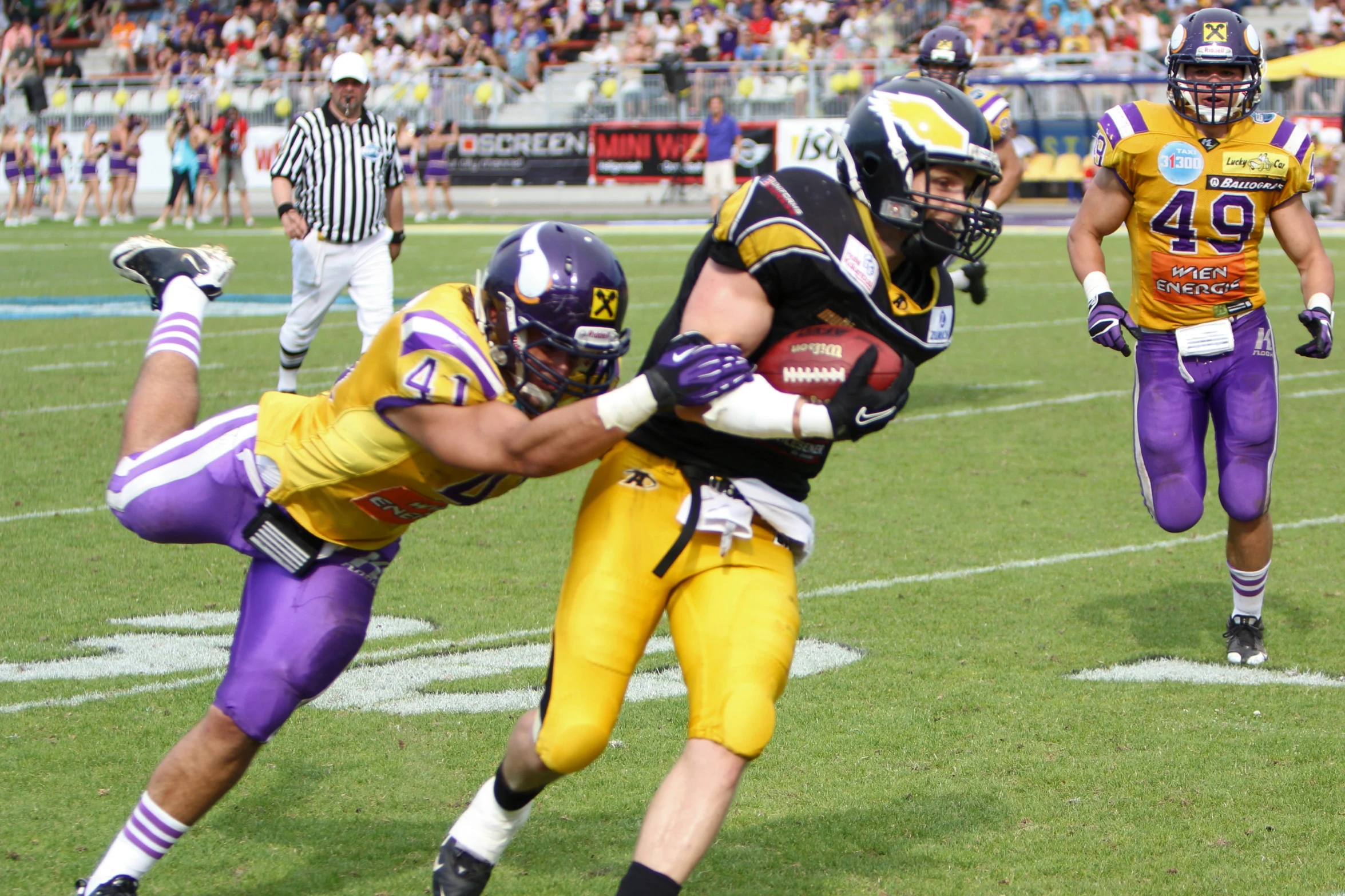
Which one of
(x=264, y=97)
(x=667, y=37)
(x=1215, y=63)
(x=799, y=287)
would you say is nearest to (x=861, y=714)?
(x=799, y=287)

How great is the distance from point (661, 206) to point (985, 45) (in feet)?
20.3

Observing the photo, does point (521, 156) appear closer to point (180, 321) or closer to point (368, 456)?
point (180, 321)

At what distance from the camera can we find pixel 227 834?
3.66m

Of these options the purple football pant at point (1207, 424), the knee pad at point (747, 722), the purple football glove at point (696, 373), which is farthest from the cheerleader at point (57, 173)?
the knee pad at point (747, 722)

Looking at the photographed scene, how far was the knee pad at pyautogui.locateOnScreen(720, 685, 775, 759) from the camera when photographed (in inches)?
111

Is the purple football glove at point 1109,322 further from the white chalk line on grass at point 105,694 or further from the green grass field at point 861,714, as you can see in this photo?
the white chalk line on grass at point 105,694

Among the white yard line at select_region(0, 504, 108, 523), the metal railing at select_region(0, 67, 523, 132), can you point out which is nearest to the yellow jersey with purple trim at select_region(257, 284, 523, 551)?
the white yard line at select_region(0, 504, 108, 523)

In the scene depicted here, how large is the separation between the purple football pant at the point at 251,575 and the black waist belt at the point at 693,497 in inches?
25.7

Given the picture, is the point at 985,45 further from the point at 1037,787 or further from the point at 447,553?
the point at 1037,787

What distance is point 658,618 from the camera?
3.11 meters

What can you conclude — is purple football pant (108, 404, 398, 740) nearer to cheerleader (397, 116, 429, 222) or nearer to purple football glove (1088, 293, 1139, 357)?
purple football glove (1088, 293, 1139, 357)

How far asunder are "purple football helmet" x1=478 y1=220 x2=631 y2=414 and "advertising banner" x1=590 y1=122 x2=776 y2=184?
22968 mm

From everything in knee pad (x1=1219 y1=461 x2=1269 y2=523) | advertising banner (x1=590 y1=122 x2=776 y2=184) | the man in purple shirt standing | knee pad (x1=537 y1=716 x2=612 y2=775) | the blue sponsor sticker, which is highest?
the blue sponsor sticker

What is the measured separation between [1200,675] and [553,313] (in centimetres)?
276
